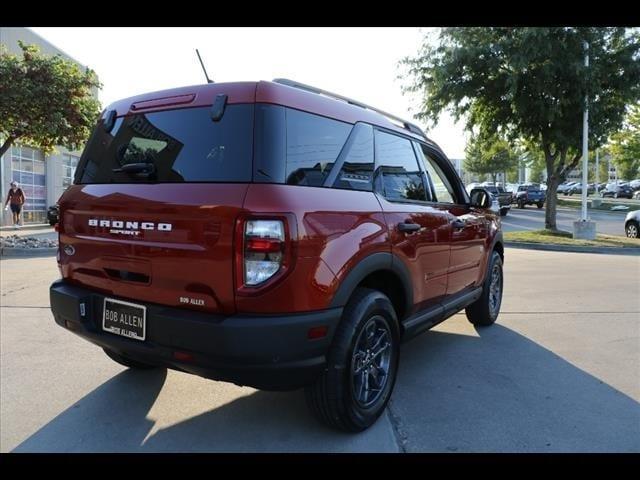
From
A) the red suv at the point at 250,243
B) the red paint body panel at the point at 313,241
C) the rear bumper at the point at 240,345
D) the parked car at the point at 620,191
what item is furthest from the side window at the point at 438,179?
the parked car at the point at 620,191

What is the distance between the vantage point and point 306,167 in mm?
2691

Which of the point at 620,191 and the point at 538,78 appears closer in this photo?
the point at 538,78

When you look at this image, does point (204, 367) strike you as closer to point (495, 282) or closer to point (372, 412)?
point (372, 412)

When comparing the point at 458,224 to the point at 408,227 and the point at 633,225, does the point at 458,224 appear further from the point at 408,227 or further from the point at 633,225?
the point at 633,225

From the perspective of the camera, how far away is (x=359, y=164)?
3.13 metres

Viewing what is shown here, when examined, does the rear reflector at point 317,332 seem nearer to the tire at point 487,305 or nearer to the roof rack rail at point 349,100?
the roof rack rail at point 349,100

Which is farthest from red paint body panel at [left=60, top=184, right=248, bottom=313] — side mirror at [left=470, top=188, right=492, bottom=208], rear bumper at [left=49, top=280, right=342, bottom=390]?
side mirror at [left=470, top=188, right=492, bottom=208]

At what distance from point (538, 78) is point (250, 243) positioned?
15.3 metres

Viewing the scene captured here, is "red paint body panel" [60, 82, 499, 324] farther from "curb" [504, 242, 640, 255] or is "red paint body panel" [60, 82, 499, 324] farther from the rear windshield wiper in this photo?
"curb" [504, 242, 640, 255]

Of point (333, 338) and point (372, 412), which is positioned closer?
point (333, 338)

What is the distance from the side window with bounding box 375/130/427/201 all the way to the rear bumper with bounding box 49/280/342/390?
1.12 metres

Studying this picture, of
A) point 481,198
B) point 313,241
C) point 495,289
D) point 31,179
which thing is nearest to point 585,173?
point 495,289
